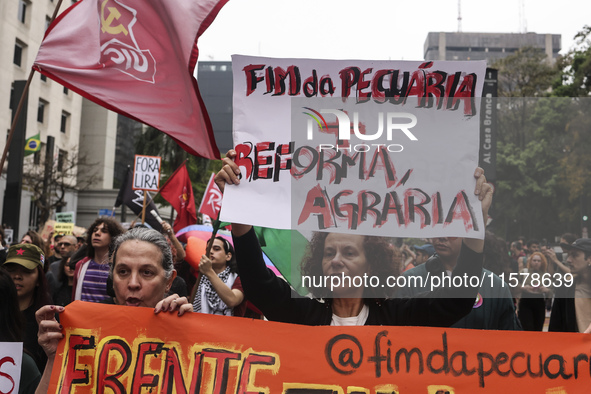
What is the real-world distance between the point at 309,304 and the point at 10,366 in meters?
1.16

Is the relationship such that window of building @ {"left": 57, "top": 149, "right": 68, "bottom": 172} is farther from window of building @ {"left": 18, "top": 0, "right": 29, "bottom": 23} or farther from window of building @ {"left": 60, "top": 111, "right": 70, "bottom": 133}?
window of building @ {"left": 18, "top": 0, "right": 29, "bottom": 23}

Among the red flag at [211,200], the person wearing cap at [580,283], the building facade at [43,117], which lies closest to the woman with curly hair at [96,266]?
the person wearing cap at [580,283]

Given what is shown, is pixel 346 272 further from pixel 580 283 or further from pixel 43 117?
pixel 43 117

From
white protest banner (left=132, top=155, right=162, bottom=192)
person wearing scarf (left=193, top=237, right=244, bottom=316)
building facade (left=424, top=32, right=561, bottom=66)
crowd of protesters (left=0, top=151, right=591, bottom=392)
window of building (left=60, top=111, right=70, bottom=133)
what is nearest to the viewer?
crowd of protesters (left=0, top=151, right=591, bottom=392)

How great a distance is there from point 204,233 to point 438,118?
5.70 m

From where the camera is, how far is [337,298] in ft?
8.82

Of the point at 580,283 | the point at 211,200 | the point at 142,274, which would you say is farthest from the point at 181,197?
the point at 580,283

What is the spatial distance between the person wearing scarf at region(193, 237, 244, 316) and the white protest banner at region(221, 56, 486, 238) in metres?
1.64

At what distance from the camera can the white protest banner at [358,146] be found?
2574 mm

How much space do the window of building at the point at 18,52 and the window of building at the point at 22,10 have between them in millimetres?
1120

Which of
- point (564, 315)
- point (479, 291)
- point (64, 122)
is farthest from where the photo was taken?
point (64, 122)

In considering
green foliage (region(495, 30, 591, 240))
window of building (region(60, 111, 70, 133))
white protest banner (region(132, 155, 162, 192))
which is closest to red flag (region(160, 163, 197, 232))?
white protest banner (region(132, 155, 162, 192))

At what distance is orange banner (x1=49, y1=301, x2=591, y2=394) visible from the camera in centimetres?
246

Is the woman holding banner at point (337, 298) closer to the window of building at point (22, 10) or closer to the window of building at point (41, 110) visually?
the window of building at point (22, 10)
